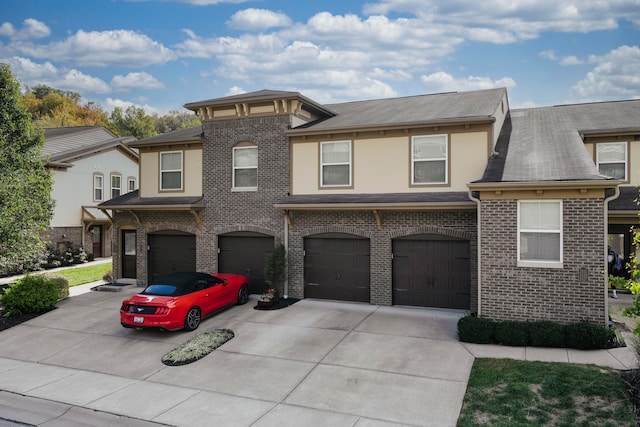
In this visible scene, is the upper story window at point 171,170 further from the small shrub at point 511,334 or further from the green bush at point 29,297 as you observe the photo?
the small shrub at point 511,334

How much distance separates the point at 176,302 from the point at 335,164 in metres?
7.14

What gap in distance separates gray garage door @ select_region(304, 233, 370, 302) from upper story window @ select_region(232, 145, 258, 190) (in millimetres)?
3182

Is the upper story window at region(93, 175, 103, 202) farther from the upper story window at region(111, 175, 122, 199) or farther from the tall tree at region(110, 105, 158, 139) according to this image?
the tall tree at region(110, 105, 158, 139)

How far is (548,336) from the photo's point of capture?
10727 millimetres

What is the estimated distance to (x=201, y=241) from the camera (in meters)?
18.0

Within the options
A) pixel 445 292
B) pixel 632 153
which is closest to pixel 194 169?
pixel 445 292

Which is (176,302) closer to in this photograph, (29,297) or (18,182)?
(29,297)

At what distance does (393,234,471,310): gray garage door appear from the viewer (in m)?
14.2

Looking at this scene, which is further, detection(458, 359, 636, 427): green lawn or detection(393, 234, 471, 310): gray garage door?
detection(393, 234, 471, 310): gray garage door

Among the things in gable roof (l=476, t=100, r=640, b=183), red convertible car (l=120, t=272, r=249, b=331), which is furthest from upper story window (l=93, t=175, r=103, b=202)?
gable roof (l=476, t=100, r=640, b=183)

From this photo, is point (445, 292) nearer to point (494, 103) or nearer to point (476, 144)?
point (476, 144)

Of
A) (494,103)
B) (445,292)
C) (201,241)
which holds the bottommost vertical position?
(445,292)

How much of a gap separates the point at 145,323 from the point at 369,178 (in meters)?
8.37

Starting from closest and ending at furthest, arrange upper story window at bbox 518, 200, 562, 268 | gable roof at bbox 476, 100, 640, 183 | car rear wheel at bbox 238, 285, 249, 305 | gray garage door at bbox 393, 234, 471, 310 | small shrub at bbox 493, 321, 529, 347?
small shrub at bbox 493, 321, 529, 347
upper story window at bbox 518, 200, 562, 268
gable roof at bbox 476, 100, 640, 183
gray garage door at bbox 393, 234, 471, 310
car rear wheel at bbox 238, 285, 249, 305
